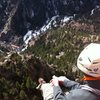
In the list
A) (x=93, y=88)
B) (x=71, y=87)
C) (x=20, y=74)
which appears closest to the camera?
(x=93, y=88)

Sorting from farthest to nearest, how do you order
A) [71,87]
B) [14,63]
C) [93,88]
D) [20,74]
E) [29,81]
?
[14,63]
[20,74]
[29,81]
[71,87]
[93,88]

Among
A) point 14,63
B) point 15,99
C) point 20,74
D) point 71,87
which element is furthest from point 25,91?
point 71,87

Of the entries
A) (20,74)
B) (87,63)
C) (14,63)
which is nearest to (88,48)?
(87,63)

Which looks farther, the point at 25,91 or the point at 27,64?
the point at 27,64

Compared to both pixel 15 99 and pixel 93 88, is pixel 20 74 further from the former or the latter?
pixel 93 88

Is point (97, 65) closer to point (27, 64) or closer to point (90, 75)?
point (90, 75)

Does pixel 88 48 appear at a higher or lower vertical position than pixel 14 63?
higher

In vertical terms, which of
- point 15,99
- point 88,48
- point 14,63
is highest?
point 88,48
